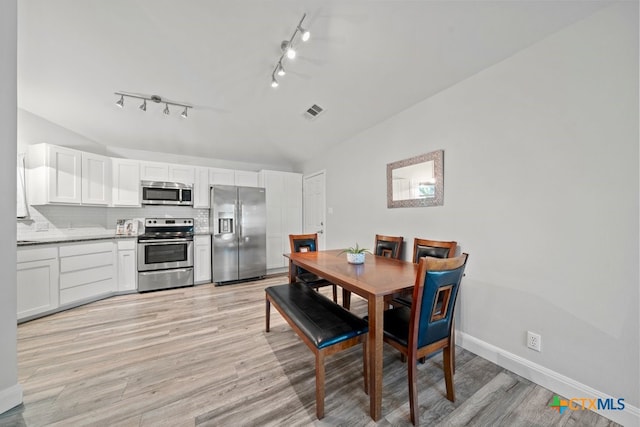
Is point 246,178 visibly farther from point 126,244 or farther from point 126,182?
point 126,244

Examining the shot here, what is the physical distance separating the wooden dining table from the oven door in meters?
2.82

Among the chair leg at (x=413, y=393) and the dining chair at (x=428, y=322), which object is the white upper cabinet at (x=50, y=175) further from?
Answer: the chair leg at (x=413, y=393)

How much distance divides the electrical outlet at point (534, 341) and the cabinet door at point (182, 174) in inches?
190

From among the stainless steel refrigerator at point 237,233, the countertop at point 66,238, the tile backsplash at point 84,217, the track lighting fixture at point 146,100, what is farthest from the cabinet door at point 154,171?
the track lighting fixture at point 146,100

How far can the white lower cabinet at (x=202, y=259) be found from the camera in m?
3.96

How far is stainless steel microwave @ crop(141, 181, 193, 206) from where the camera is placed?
375 cm

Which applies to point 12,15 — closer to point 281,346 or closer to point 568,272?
point 281,346

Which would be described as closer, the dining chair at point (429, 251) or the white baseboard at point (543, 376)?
the white baseboard at point (543, 376)

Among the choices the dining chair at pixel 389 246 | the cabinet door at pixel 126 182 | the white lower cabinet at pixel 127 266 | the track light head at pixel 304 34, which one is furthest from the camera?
the cabinet door at pixel 126 182

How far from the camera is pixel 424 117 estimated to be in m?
2.50

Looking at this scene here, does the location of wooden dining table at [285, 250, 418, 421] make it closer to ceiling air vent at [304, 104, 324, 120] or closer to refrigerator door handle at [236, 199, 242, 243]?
ceiling air vent at [304, 104, 324, 120]

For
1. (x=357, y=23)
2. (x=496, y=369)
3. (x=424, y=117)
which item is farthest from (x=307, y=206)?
(x=496, y=369)

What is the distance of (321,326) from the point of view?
1.45 m

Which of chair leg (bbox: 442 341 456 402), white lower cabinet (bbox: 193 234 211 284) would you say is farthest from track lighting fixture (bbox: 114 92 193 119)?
chair leg (bbox: 442 341 456 402)
